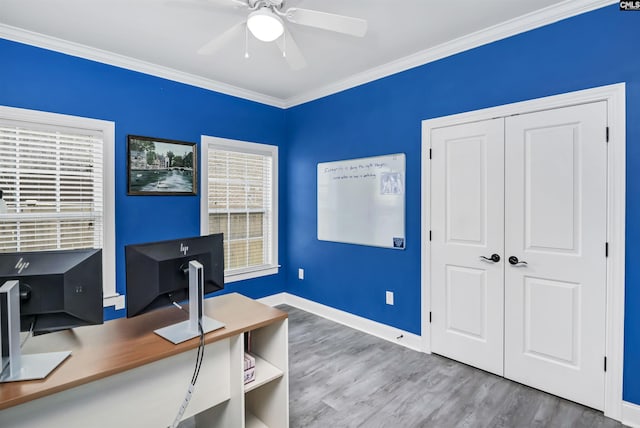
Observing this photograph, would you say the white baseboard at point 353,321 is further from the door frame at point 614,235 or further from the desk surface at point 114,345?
the desk surface at point 114,345

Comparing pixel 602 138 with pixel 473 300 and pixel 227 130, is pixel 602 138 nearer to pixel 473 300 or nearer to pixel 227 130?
pixel 473 300

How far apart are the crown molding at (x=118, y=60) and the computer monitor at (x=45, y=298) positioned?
7.50 ft

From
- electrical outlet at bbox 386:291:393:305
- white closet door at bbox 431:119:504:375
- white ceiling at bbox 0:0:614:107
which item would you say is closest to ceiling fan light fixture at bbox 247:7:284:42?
white ceiling at bbox 0:0:614:107

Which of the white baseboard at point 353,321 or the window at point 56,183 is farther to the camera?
the white baseboard at point 353,321

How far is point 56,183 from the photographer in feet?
9.11

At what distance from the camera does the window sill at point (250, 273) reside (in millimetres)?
3881

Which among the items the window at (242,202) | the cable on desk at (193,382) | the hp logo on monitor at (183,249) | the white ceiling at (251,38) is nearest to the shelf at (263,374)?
the cable on desk at (193,382)

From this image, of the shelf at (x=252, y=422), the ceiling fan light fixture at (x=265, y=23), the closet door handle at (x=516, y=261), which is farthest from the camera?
the closet door handle at (x=516, y=261)

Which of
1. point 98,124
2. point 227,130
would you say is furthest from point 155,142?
point 227,130

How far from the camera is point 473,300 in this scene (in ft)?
8.96

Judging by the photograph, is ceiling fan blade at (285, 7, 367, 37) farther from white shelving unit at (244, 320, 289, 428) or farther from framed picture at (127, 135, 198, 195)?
framed picture at (127, 135, 198, 195)

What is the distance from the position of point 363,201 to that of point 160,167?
2155mm

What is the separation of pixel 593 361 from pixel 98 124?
14.1 ft

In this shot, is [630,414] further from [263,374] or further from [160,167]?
[160,167]
